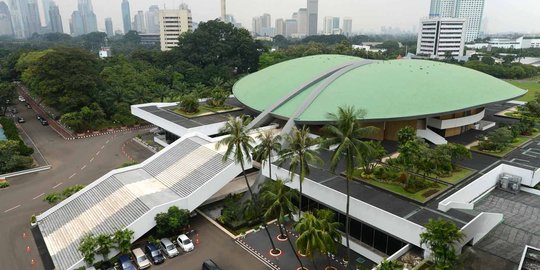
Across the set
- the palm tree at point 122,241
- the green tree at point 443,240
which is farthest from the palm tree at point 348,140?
the palm tree at point 122,241

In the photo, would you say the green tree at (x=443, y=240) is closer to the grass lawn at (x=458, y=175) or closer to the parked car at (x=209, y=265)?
the grass lawn at (x=458, y=175)

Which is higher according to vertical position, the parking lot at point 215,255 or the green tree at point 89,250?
the green tree at point 89,250

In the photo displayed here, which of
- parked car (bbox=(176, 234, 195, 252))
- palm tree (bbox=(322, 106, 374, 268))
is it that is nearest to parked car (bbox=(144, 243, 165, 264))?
parked car (bbox=(176, 234, 195, 252))

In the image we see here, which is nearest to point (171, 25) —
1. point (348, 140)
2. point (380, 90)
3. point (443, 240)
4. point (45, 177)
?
point (45, 177)

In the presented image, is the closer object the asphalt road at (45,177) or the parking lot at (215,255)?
the parking lot at (215,255)

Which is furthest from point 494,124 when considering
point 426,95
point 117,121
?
point 117,121

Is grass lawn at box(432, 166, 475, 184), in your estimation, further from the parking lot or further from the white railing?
the parking lot

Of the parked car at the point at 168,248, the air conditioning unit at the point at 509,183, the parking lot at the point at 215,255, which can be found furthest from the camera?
the air conditioning unit at the point at 509,183

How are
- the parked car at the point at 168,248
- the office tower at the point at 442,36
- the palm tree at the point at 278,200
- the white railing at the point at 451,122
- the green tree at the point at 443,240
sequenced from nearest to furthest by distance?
the green tree at the point at 443,240
the palm tree at the point at 278,200
the parked car at the point at 168,248
the white railing at the point at 451,122
the office tower at the point at 442,36
